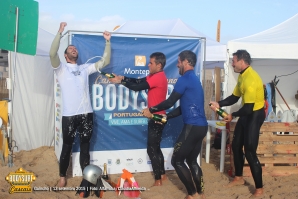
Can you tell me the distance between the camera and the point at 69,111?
14.9 ft

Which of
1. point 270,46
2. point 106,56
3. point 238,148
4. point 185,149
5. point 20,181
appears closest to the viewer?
point 20,181

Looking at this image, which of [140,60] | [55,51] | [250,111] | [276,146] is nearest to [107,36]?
[140,60]

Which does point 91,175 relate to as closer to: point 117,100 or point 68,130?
point 68,130

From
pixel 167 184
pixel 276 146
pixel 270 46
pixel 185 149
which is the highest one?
pixel 270 46

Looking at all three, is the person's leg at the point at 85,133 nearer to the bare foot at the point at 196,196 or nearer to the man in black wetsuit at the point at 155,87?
the man in black wetsuit at the point at 155,87

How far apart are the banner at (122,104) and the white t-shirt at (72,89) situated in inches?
19.9

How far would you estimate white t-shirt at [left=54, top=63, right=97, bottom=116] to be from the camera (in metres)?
4.55

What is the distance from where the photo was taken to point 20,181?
3826mm

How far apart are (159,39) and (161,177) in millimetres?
2177

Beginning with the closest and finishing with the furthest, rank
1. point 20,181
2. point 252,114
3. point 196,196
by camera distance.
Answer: point 20,181 < point 196,196 < point 252,114

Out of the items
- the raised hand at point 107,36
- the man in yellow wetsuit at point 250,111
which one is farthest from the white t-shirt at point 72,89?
the man in yellow wetsuit at point 250,111

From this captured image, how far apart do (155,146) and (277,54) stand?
3.37 metres

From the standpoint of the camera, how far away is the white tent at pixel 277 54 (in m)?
6.61

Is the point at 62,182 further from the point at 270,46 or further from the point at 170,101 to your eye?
the point at 270,46
